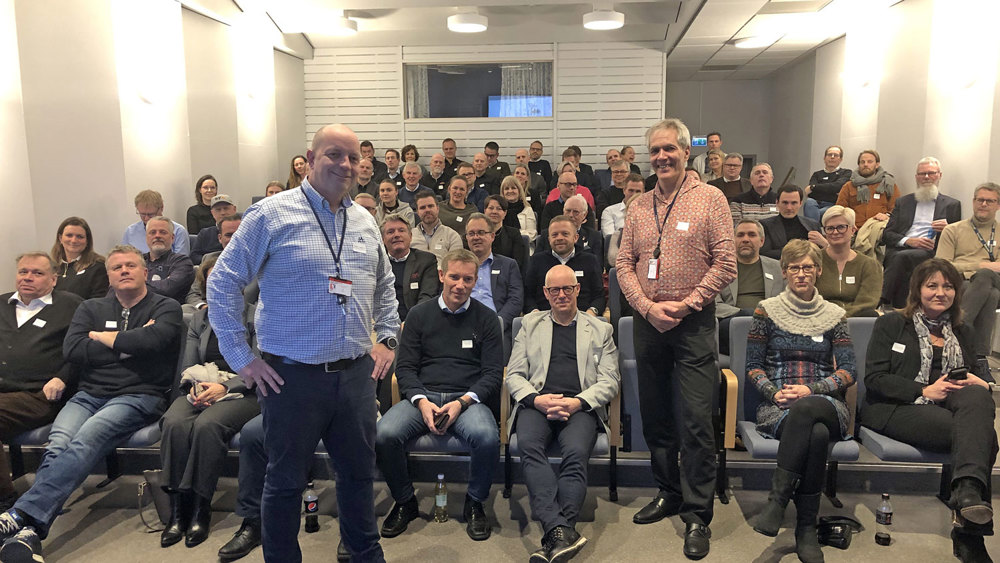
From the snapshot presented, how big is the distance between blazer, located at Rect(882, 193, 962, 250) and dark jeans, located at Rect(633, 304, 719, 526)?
346cm

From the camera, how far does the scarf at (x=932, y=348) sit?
9.07 ft

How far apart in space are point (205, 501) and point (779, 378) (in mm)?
2435

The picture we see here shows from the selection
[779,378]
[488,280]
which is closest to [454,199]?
[488,280]

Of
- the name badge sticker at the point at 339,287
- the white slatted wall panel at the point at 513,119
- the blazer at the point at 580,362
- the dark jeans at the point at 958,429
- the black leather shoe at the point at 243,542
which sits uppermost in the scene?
the white slatted wall panel at the point at 513,119

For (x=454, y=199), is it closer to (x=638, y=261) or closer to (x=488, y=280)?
(x=488, y=280)

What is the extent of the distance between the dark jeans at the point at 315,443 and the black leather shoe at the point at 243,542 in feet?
2.00

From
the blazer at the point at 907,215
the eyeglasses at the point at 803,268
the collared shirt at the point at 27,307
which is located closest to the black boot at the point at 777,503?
the eyeglasses at the point at 803,268

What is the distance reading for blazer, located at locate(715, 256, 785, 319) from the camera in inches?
150

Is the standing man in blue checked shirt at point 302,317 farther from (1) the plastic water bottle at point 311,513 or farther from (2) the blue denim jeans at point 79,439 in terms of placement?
(2) the blue denim jeans at point 79,439

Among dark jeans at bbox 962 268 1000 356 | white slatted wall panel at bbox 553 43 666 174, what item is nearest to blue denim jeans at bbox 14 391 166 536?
dark jeans at bbox 962 268 1000 356

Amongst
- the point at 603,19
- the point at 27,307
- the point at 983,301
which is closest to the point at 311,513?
the point at 27,307

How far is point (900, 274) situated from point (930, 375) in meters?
A: 2.50

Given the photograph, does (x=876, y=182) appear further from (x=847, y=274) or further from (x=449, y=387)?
(x=449, y=387)

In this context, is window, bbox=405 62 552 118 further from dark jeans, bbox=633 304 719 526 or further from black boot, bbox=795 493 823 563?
black boot, bbox=795 493 823 563
